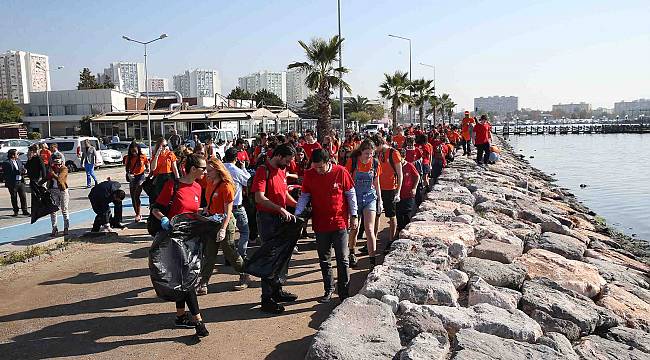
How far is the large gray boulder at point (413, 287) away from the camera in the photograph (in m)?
5.47

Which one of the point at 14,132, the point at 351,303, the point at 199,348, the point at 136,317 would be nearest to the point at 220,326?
the point at 199,348

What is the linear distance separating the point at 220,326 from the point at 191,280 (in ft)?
2.35

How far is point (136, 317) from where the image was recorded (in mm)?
5785

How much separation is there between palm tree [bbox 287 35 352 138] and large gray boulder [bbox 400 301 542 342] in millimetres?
18314

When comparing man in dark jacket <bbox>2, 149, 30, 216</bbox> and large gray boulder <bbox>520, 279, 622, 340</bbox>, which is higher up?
man in dark jacket <bbox>2, 149, 30, 216</bbox>

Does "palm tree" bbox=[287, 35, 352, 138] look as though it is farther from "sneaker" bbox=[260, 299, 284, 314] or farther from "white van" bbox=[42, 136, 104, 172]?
"sneaker" bbox=[260, 299, 284, 314]

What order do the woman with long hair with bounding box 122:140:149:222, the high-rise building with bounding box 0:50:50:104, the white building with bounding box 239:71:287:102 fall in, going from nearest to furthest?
the woman with long hair with bounding box 122:140:149:222, the high-rise building with bounding box 0:50:50:104, the white building with bounding box 239:71:287:102

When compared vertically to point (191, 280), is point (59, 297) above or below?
below

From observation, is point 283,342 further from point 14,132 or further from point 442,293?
point 14,132

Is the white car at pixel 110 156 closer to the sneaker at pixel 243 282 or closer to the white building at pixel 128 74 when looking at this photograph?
the sneaker at pixel 243 282

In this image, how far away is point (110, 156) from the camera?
27.6 metres

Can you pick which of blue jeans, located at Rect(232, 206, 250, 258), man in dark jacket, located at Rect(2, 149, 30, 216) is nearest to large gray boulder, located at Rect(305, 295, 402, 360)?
blue jeans, located at Rect(232, 206, 250, 258)

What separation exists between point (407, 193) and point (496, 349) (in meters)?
4.50

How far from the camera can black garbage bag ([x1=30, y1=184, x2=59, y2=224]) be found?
32.1 ft
